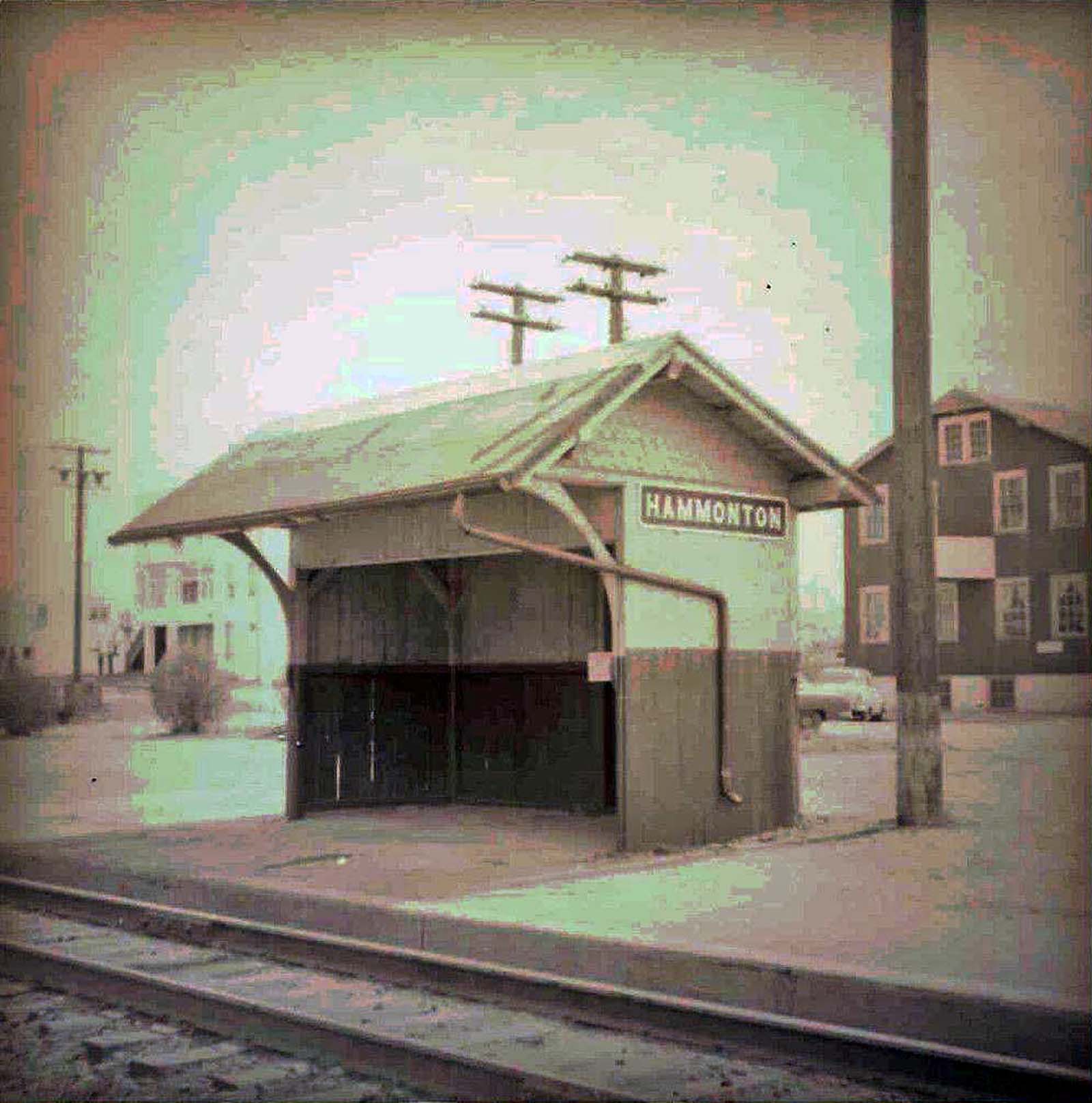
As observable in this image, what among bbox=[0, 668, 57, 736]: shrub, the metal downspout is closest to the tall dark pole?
bbox=[0, 668, 57, 736]: shrub

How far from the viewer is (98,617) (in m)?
90.8

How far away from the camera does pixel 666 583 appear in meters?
13.6

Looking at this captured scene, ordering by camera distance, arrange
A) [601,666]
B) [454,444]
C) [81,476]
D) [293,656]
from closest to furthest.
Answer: [601,666], [454,444], [293,656], [81,476]

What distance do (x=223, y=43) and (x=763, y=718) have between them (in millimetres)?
8656

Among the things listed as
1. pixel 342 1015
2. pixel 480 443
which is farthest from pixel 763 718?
pixel 342 1015

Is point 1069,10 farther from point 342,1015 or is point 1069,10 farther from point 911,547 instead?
point 911,547

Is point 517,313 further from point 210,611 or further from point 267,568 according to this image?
point 210,611

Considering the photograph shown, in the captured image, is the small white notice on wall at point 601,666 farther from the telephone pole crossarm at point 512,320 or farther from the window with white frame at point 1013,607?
the window with white frame at point 1013,607

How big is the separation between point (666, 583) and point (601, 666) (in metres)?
0.95

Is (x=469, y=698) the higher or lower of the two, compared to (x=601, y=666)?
lower

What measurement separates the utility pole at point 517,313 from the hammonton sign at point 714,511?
2023 cm

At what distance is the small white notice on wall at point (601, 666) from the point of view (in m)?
13.3

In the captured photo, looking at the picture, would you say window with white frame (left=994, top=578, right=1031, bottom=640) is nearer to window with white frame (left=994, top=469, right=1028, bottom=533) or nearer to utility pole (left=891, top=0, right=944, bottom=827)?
window with white frame (left=994, top=469, right=1028, bottom=533)

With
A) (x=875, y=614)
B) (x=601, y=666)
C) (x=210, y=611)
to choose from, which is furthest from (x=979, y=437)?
(x=210, y=611)
